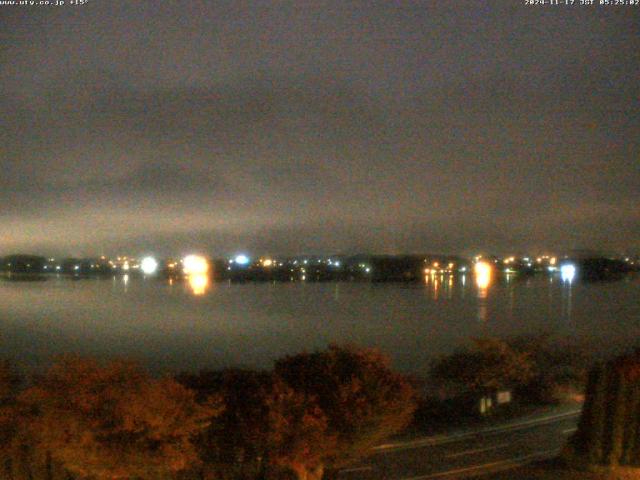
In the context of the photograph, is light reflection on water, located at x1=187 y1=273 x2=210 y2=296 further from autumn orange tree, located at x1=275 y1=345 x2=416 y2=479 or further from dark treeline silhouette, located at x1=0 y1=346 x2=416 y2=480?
dark treeline silhouette, located at x1=0 y1=346 x2=416 y2=480

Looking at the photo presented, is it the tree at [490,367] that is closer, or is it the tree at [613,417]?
the tree at [613,417]

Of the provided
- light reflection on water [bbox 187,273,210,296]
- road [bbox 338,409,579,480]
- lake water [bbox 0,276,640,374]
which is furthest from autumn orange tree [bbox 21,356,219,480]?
light reflection on water [bbox 187,273,210,296]

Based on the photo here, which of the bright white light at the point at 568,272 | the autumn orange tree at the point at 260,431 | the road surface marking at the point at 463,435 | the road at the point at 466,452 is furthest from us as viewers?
the bright white light at the point at 568,272

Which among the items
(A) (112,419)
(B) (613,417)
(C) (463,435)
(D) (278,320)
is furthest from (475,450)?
(D) (278,320)

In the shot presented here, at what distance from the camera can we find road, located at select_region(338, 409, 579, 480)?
14.3 metres

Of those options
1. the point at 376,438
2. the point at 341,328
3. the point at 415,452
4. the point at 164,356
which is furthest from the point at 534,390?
the point at 341,328

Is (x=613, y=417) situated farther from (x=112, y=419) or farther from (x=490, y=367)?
(x=490, y=367)

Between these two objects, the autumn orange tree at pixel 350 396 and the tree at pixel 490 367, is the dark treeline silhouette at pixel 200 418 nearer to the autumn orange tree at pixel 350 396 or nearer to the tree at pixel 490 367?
the autumn orange tree at pixel 350 396

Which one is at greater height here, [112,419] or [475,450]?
[112,419]

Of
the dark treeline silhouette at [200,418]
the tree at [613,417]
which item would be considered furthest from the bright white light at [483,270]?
the dark treeline silhouette at [200,418]

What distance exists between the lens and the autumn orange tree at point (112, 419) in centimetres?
906

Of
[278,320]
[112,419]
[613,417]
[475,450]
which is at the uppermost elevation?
[112,419]

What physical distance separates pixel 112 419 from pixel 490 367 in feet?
59.9

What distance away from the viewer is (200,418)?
31.4 feet
